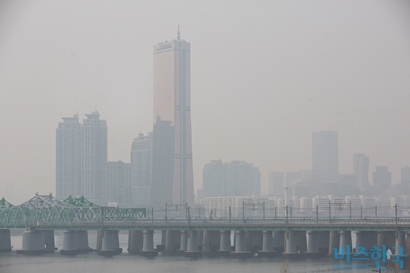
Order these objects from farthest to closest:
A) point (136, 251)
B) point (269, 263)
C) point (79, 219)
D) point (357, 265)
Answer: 1. point (79, 219)
2. point (136, 251)
3. point (269, 263)
4. point (357, 265)

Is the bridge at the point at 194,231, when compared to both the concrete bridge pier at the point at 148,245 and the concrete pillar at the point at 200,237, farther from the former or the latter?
the concrete pillar at the point at 200,237

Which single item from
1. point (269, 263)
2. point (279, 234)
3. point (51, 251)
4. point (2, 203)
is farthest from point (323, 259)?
point (2, 203)

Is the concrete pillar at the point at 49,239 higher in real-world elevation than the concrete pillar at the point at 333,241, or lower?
lower

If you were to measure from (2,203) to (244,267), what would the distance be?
69.1 meters

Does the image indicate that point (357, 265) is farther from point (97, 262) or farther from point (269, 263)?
point (97, 262)

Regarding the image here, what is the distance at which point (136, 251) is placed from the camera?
372 ft

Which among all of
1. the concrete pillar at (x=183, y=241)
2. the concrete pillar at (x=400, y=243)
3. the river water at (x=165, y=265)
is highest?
the concrete pillar at (x=400, y=243)

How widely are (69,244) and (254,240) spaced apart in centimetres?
2436

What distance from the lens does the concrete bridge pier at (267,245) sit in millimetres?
99625

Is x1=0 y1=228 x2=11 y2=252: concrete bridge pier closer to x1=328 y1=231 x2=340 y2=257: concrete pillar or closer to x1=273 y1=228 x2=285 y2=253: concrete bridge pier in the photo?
x1=273 y1=228 x2=285 y2=253: concrete bridge pier

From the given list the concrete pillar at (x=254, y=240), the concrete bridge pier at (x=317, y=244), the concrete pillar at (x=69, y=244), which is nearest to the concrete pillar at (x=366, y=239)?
the concrete bridge pier at (x=317, y=244)

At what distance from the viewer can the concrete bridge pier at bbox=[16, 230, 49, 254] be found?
116 meters

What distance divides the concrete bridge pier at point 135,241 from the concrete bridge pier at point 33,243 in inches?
439

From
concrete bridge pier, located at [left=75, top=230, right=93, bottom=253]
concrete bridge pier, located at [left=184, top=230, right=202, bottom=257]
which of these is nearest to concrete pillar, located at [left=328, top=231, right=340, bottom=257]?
concrete bridge pier, located at [left=184, top=230, right=202, bottom=257]
